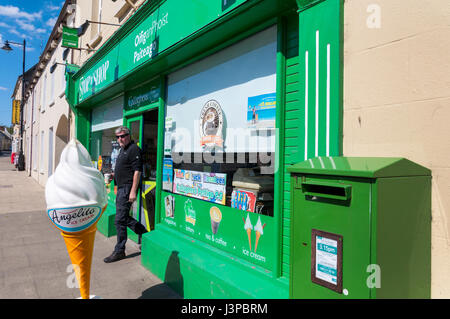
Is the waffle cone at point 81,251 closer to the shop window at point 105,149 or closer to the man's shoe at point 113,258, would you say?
the man's shoe at point 113,258

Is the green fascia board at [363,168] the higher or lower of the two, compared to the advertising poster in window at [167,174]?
higher

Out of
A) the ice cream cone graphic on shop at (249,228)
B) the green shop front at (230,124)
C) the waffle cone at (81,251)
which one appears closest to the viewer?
the green shop front at (230,124)

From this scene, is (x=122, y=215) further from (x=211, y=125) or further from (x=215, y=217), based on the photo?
(x=211, y=125)

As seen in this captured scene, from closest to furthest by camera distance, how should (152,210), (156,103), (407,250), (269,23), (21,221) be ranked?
(407,250) < (269,23) < (156,103) < (152,210) < (21,221)

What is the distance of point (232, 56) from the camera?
3426mm

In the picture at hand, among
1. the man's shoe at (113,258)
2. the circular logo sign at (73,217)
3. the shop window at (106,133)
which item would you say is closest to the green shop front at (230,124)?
the man's shoe at (113,258)

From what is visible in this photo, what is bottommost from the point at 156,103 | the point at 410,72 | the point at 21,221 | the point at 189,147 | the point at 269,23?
the point at 21,221

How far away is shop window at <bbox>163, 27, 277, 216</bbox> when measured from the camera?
2.96m

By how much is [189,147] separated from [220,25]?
1.63 metres

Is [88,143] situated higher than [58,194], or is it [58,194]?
[88,143]

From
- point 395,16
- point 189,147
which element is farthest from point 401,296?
point 189,147

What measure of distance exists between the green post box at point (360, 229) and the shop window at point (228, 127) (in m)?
1.17

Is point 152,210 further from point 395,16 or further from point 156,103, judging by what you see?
point 395,16

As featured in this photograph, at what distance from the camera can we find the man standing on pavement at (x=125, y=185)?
4.54m
